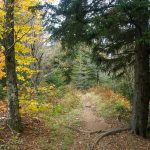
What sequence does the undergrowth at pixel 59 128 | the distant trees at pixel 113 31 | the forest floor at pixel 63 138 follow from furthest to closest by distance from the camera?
the undergrowth at pixel 59 128
the forest floor at pixel 63 138
the distant trees at pixel 113 31

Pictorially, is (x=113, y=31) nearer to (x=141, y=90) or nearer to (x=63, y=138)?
(x=141, y=90)

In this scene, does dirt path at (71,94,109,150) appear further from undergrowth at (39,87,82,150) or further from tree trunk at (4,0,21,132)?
tree trunk at (4,0,21,132)

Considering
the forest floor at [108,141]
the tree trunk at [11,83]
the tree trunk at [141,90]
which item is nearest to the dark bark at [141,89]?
the tree trunk at [141,90]

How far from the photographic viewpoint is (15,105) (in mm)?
10930

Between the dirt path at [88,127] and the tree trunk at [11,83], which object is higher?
the tree trunk at [11,83]

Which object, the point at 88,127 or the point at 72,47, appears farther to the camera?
the point at 88,127

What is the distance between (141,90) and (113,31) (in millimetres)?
2996

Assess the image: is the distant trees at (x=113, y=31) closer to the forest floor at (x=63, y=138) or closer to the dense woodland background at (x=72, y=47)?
the dense woodland background at (x=72, y=47)

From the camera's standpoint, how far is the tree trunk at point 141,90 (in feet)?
40.8

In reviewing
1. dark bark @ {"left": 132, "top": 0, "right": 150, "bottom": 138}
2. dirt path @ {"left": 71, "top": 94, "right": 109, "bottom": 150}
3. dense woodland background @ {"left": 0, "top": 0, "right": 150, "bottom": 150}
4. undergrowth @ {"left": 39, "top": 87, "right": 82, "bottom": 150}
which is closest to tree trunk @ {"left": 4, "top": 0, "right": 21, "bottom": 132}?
dense woodland background @ {"left": 0, "top": 0, "right": 150, "bottom": 150}

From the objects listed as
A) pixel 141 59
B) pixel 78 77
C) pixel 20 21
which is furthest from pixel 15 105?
pixel 78 77

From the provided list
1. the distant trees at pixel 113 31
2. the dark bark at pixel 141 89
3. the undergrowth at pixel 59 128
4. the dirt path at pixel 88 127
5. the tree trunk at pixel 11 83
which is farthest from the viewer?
the dark bark at pixel 141 89

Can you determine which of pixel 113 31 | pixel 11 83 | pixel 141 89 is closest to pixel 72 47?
pixel 113 31

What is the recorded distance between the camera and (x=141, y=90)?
41.3 feet
